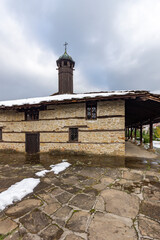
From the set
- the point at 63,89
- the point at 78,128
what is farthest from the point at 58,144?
the point at 63,89

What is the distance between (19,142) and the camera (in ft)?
28.2

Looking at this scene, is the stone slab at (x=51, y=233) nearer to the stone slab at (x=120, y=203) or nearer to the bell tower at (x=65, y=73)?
the stone slab at (x=120, y=203)

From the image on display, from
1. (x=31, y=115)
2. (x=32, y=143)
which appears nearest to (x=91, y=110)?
(x=31, y=115)

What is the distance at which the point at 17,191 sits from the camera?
277 centimetres

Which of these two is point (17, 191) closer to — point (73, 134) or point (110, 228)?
point (110, 228)

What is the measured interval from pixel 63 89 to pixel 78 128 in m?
6.92

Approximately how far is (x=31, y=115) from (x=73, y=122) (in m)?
3.62

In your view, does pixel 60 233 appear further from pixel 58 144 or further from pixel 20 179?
pixel 58 144

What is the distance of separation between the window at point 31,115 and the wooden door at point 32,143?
4.13 ft

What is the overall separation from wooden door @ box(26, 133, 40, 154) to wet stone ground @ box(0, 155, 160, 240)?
4.85 metres

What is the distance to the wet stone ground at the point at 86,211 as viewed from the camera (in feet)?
5.53

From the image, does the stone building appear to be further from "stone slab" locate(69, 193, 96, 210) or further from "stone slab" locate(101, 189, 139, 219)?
"stone slab" locate(69, 193, 96, 210)

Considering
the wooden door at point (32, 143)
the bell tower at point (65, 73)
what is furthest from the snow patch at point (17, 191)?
the bell tower at point (65, 73)

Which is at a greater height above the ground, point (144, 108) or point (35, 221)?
point (144, 108)
